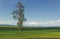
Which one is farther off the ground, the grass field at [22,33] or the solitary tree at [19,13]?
the solitary tree at [19,13]

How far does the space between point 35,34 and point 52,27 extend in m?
1.19

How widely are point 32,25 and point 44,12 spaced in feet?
3.29

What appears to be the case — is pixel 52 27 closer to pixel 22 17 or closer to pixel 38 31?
pixel 38 31

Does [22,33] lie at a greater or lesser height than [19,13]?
lesser

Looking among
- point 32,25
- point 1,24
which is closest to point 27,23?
point 32,25

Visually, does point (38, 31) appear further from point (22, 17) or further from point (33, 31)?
point (22, 17)

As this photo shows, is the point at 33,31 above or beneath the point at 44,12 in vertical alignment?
beneath

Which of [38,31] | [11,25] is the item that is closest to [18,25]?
[11,25]

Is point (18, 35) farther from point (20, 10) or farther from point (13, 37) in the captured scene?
point (20, 10)

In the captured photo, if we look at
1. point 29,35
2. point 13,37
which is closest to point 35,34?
point 29,35

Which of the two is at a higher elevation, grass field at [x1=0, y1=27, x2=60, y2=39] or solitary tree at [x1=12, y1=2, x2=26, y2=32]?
solitary tree at [x1=12, y1=2, x2=26, y2=32]

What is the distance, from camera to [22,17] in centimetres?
1405

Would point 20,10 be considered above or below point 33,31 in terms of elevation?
above

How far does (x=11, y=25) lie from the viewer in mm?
14078
